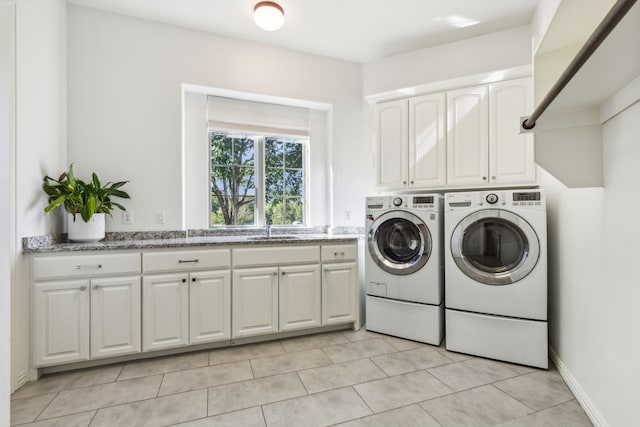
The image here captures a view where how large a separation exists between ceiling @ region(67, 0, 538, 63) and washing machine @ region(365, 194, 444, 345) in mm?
1528

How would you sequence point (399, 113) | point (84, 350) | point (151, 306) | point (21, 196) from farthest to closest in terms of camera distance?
1. point (399, 113)
2. point (151, 306)
3. point (84, 350)
4. point (21, 196)

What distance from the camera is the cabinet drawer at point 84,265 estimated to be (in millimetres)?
2000

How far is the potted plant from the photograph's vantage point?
2213 mm

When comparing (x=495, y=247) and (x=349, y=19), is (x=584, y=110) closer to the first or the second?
(x=495, y=247)

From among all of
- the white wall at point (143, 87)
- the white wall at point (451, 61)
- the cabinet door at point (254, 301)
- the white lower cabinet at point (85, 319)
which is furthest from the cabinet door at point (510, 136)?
the white lower cabinet at point (85, 319)

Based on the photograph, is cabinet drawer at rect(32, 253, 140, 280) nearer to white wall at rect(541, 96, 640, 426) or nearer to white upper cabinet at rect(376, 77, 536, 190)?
white upper cabinet at rect(376, 77, 536, 190)

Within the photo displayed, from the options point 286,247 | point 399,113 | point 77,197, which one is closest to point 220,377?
point 286,247

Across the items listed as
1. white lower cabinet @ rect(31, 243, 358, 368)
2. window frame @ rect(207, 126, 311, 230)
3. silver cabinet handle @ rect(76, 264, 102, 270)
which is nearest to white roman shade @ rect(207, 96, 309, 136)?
window frame @ rect(207, 126, 311, 230)

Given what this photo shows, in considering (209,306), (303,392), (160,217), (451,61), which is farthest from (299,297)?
(451,61)

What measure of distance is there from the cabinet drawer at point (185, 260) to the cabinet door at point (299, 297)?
49 cm

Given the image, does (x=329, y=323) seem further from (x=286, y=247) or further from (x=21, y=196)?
(x=21, y=196)

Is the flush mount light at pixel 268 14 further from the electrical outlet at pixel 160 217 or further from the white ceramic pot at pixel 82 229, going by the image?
the white ceramic pot at pixel 82 229

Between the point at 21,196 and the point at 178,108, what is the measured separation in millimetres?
1325

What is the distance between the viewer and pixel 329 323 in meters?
2.75
